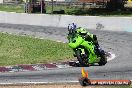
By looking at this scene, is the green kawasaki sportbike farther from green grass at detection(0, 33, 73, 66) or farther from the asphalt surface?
green grass at detection(0, 33, 73, 66)

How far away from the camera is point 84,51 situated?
689 inches

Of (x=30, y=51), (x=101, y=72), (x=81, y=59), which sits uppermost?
(x=81, y=59)

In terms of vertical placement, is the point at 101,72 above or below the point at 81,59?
below

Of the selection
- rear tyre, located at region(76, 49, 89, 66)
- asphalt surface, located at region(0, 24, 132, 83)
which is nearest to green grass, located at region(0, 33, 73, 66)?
rear tyre, located at region(76, 49, 89, 66)

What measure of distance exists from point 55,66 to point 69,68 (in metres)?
0.78

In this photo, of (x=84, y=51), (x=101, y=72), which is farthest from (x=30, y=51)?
(x=101, y=72)

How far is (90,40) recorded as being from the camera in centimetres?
1784

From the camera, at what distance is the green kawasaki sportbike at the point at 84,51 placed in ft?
57.0

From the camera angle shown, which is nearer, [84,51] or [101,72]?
[101,72]

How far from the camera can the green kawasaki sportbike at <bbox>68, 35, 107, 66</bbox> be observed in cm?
1738

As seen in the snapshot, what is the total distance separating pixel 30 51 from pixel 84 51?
15.5ft

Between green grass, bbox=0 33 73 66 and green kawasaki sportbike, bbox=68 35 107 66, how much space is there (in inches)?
75.1

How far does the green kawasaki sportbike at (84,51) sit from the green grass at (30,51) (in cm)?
191

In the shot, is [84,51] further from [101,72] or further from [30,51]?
[30,51]
